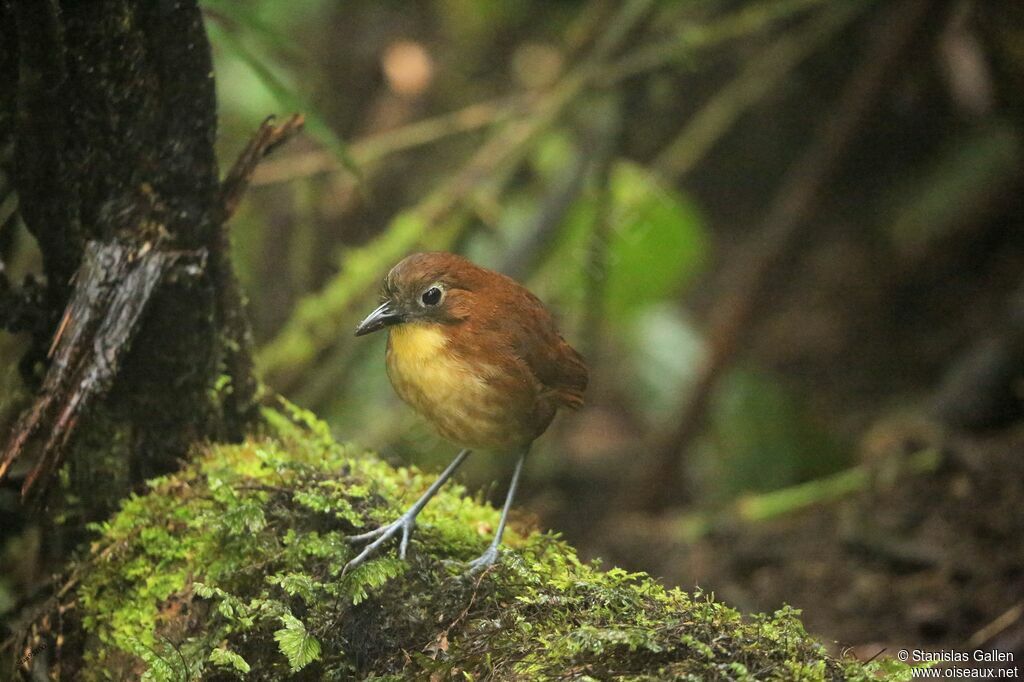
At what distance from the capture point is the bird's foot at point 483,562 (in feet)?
6.65

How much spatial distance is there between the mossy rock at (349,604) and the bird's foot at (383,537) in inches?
0.9

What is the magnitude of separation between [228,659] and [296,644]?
0.16 meters

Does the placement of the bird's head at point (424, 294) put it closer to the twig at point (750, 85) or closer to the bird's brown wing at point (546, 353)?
the bird's brown wing at point (546, 353)

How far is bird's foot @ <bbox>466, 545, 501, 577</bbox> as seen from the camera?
203 centimetres

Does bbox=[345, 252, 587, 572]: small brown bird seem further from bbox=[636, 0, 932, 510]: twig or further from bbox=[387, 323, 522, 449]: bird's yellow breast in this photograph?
bbox=[636, 0, 932, 510]: twig

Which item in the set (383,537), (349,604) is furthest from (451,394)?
(349,604)

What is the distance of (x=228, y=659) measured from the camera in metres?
1.91

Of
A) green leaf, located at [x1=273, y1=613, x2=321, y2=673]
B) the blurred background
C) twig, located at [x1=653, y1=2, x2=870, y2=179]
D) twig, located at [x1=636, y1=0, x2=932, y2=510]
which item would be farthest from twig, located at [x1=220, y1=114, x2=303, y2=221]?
twig, located at [x1=653, y1=2, x2=870, y2=179]

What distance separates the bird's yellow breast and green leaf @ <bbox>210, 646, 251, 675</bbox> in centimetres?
62

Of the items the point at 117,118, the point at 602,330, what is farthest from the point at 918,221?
the point at 117,118

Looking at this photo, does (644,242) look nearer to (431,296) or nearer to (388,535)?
(431,296)

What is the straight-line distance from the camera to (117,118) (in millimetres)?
2207

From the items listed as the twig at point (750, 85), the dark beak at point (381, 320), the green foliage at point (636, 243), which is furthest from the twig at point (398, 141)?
the dark beak at point (381, 320)

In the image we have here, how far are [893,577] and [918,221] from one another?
8.40 ft
